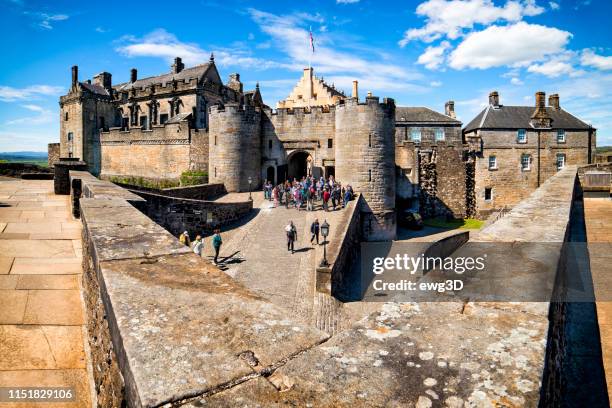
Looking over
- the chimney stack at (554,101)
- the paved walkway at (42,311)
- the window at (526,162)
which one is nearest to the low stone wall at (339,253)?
the paved walkway at (42,311)

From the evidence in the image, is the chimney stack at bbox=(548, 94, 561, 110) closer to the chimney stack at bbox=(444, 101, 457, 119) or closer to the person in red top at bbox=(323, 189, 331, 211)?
the chimney stack at bbox=(444, 101, 457, 119)

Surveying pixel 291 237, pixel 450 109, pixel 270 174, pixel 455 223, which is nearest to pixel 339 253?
pixel 291 237

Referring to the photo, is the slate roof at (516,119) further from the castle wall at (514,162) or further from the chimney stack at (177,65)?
the chimney stack at (177,65)

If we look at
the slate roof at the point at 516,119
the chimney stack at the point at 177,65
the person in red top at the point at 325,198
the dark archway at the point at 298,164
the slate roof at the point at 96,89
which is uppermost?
the chimney stack at the point at 177,65

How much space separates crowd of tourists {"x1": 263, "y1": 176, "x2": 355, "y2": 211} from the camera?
2299 cm

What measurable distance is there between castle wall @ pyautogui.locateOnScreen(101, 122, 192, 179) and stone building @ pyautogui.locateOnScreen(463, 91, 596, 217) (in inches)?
969

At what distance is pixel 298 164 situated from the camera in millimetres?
33594

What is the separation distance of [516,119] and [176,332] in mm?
41531

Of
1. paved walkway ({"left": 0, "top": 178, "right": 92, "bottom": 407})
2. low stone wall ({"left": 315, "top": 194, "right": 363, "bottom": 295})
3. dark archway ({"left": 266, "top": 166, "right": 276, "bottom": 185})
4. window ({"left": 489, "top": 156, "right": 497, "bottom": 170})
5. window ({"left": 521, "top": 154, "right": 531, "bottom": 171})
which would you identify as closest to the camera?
paved walkway ({"left": 0, "top": 178, "right": 92, "bottom": 407})

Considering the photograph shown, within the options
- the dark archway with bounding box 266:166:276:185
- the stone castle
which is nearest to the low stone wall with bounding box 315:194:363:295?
the stone castle

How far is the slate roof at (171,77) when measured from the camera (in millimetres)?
40406

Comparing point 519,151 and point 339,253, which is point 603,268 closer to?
point 339,253

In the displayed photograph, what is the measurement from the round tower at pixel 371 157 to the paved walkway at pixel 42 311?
18.5 m

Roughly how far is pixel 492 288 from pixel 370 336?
1.28 m
